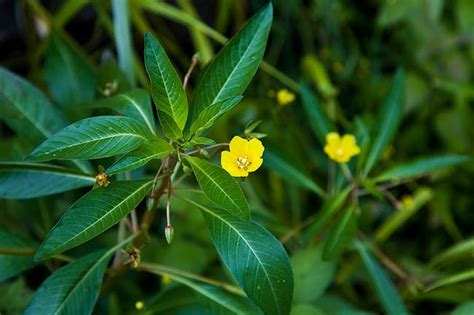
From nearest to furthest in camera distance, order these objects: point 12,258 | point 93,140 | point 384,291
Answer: point 93,140 → point 12,258 → point 384,291

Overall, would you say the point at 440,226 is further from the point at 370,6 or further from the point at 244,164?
the point at 244,164

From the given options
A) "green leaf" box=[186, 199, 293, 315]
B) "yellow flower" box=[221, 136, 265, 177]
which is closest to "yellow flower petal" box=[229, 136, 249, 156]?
"yellow flower" box=[221, 136, 265, 177]

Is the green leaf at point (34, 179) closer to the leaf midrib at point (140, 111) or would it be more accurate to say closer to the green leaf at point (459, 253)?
the leaf midrib at point (140, 111)

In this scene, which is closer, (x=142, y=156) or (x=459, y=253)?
(x=142, y=156)

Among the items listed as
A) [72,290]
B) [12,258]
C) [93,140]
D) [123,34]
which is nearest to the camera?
[93,140]

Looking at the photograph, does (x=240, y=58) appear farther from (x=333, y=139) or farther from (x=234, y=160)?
(x=333, y=139)

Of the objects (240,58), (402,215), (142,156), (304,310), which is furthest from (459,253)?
(142,156)
